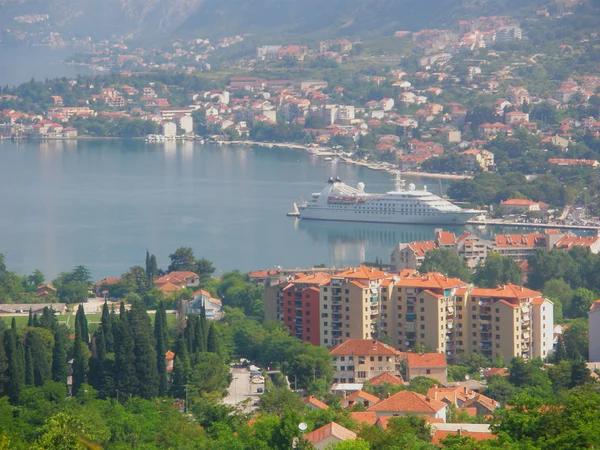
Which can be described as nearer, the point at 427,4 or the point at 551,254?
the point at 551,254

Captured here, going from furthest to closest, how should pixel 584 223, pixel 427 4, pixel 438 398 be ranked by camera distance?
pixel 427 4
pixel 584 223
pixel 438 398

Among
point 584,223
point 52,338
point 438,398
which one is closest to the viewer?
point 438,398

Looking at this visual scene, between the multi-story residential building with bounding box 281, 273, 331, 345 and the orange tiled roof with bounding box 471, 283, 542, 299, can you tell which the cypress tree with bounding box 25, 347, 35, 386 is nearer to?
the multi-story residential building with bounding box 281, 273, 331, 345

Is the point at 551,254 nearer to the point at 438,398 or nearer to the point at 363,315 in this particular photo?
the point at 363,315

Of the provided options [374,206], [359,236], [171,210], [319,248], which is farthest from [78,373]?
[374,206]

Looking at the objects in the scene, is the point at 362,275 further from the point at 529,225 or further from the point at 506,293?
the point at 529,225

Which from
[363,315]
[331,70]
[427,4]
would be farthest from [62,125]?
[363,315]

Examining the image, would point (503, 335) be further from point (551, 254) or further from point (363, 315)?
point (551, 254)
